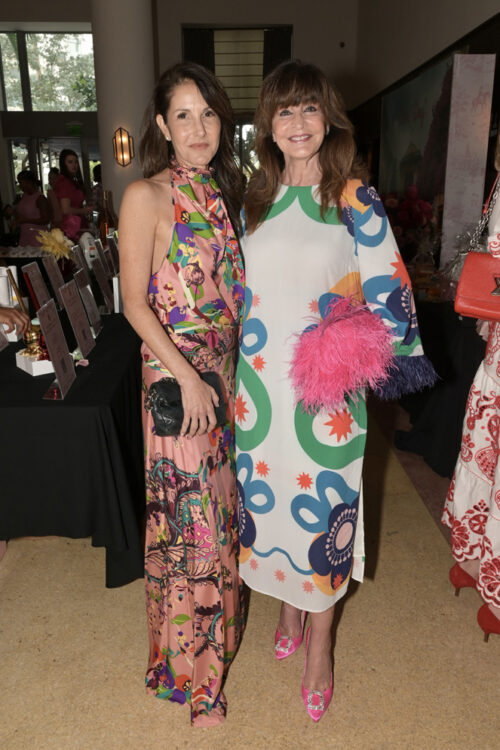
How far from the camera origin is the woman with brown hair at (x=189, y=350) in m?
1.46

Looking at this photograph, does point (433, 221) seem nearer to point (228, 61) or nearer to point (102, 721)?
point (102, 721)

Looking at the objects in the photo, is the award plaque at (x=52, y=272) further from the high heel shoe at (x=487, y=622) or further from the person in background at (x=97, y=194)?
the person in background at (x=97, y=194)

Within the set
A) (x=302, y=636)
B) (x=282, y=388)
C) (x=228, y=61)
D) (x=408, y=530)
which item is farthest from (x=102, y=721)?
(x=228, y=61)

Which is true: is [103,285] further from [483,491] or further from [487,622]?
[487,622]

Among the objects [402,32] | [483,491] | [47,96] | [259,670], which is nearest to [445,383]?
[483,491]

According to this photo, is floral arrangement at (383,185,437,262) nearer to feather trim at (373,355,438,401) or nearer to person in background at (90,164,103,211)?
person in background at (90,164,103,211)

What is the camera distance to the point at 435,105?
5.37 meters

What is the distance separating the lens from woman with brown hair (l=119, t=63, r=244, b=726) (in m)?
1.46

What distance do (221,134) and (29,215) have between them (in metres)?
5.35

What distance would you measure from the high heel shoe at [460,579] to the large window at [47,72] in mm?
12216

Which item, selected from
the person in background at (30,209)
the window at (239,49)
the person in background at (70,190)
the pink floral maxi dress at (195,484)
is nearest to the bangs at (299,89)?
the pink floral maxi dress at (195,484)

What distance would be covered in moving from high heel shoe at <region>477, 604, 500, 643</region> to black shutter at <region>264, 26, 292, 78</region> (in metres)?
10.3

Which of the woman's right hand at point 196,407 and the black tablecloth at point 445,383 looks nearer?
the woman's right hand at point 196,407

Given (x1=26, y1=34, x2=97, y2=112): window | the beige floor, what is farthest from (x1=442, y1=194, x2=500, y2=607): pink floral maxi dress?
(x1=26, y1=34, x2=97, y2=112): window
